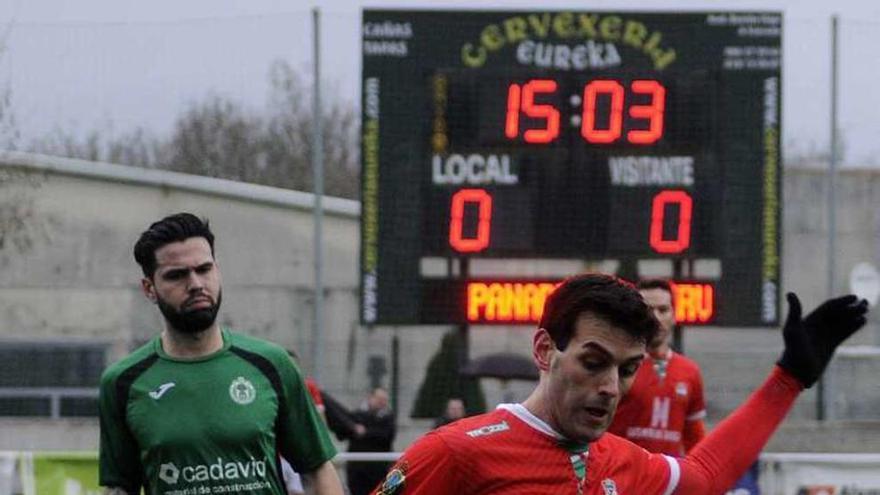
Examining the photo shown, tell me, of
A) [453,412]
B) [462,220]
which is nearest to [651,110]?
[462,220]

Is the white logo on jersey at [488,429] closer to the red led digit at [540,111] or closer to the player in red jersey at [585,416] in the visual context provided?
the player in red jersey at [585,416]

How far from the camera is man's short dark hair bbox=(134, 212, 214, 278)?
6000mm

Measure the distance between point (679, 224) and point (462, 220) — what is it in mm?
1711

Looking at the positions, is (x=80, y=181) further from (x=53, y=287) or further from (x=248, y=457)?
(x=248, y=457)

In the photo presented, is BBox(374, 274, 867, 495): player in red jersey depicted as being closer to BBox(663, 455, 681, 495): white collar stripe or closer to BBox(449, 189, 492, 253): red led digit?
BBox(663, 455, 681, 495): white collar stripe

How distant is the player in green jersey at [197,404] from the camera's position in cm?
580

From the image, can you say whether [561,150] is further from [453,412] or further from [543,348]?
[543,348]

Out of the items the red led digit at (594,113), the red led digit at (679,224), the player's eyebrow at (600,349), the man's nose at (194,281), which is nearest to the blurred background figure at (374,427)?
the red led digit at (679,224)

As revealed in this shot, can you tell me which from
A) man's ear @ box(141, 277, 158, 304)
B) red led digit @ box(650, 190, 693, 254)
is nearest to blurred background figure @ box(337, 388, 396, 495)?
red led digit @ box(650, 190, 693, 254)

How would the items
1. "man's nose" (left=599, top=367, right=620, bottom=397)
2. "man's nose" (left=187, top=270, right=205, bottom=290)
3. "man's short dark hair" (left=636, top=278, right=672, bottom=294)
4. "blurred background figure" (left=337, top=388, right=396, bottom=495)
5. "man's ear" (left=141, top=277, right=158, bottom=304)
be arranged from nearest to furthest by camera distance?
"man's nose" (left=599, top=367, right=620, bottom=397) → "man's nose" (left=187, top=270, right=205, bottom=290) → "man's ear" (left=141, top=277, right=158, bottom=304) → "man's short dark hair" (left=636, top=278, right=672, bottom=294) → "blurred background figure" (left=337, top=388, right=396, bottom=495)

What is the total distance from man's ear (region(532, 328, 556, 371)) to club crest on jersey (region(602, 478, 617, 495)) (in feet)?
0.93

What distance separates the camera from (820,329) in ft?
13.5

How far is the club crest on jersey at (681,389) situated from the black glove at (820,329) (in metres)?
5.12

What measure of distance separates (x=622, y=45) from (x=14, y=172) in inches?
233
